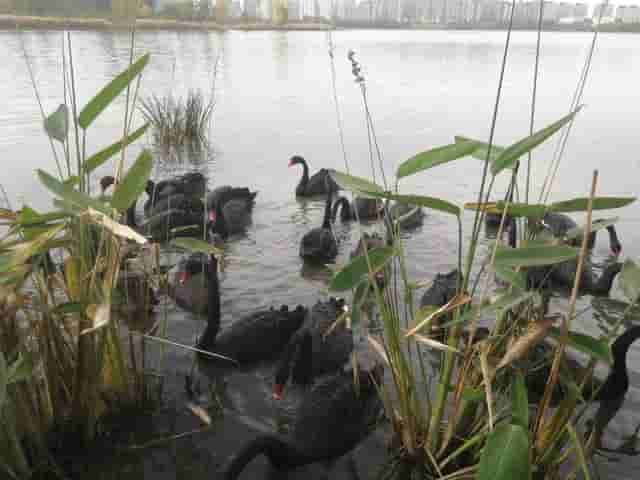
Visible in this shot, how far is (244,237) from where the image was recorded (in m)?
6.54

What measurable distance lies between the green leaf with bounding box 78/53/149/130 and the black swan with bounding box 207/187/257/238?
3.24 meters

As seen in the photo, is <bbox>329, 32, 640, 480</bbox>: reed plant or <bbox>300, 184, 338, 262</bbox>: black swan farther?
<bbox>300, 184, 338, 262</bbox>: black swan

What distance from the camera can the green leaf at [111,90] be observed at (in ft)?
7.32

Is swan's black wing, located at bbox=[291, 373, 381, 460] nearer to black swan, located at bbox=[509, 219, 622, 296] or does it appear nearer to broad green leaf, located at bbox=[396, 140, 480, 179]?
broad green leaf, located at bbox=[396, 140, 480, 179]

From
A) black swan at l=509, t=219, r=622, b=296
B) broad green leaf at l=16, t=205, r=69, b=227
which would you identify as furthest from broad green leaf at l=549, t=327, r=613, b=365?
black swan at l=509, t=219, r=622, b=296

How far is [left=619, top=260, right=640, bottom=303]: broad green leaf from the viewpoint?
84.8 inches

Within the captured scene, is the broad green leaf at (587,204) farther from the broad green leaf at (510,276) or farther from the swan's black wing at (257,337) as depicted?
the swan's black wing at (257,337)

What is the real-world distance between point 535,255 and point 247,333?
249 centimetres

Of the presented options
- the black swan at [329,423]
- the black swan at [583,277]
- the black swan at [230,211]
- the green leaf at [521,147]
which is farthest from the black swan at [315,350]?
the black swan at [230,211]

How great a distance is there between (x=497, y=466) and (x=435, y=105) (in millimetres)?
15075

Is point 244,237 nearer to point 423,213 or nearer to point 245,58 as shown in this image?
point 423,213

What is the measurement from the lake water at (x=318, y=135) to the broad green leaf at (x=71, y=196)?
1302 mm

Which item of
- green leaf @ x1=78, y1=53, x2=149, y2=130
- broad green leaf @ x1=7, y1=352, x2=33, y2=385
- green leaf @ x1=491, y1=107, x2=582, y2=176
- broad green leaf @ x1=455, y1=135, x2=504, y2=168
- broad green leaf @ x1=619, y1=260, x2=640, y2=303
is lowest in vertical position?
broad green leaf @ x1=7, y1=352, x2=33, y2=385

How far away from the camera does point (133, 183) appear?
7.15 feet
